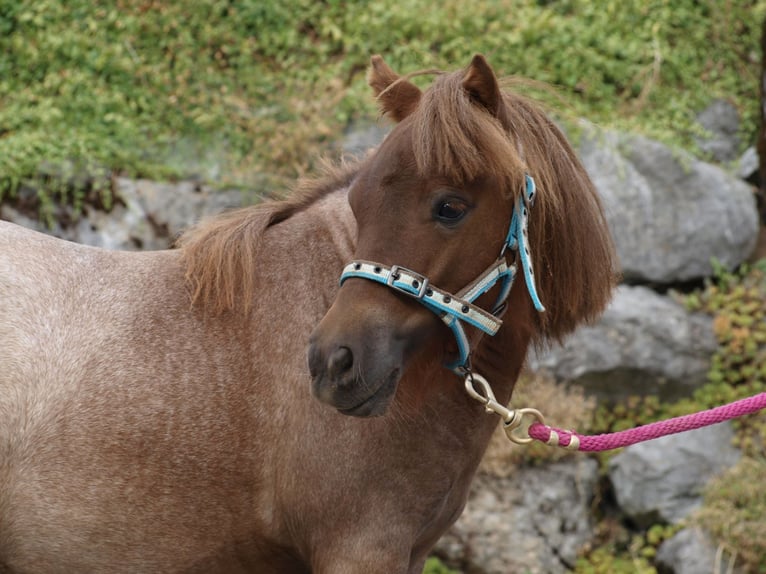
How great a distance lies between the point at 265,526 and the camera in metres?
2.86

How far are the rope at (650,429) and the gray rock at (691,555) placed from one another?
3.07m

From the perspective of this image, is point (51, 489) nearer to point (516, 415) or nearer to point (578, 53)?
point (516, 415)

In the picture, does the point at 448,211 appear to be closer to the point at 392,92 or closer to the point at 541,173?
the point at 541,173

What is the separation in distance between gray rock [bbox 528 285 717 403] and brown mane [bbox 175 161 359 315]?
3370 millimetres

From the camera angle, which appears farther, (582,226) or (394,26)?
(394,26)

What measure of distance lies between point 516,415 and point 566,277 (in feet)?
1.73

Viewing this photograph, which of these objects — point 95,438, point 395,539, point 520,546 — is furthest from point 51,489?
point 520,546

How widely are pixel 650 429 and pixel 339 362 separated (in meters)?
1.24

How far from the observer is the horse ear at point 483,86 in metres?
2.50

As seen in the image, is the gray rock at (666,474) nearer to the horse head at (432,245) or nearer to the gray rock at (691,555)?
the gray rock at (691,555)

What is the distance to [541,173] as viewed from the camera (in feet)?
8.87

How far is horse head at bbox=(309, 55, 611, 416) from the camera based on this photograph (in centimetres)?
236

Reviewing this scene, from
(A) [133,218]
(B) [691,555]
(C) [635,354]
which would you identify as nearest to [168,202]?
(A) [133,218]

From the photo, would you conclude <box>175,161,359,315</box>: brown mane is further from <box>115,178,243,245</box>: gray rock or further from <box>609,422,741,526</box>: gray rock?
<box>609,422,741,526</box>: gray rock
